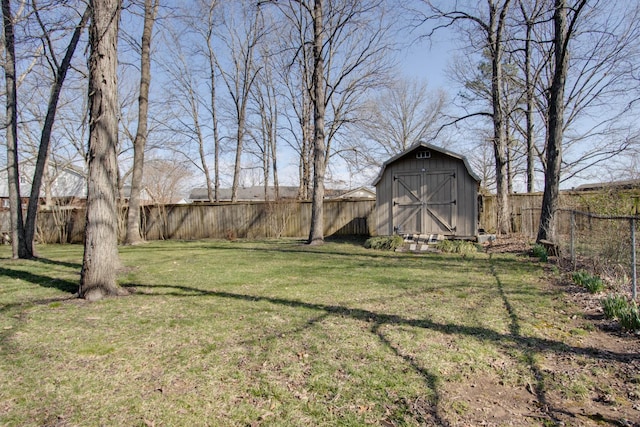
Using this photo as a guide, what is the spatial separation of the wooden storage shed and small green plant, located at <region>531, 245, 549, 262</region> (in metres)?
2.52

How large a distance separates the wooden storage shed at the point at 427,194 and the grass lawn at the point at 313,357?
18.5 ft

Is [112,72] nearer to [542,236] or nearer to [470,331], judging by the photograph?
[470,331]

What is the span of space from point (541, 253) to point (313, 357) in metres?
6.98

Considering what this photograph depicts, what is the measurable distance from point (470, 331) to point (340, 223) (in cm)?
1272

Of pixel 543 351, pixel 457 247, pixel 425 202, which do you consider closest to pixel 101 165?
pixel 543 351

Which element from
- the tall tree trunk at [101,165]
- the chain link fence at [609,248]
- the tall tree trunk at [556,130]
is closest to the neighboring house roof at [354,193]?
the tall tree trunk at [556,130]

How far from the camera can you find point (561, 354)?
10.2 feet

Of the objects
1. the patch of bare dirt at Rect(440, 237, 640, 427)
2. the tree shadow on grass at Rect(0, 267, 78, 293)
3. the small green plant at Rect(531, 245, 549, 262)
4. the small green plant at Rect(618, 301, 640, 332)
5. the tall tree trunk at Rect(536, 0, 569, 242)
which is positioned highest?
the tall tree trunk at Rect(536, 0, 569, 242)

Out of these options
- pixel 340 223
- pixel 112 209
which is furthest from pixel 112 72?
pixel 340 223

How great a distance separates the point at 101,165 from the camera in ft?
17.0

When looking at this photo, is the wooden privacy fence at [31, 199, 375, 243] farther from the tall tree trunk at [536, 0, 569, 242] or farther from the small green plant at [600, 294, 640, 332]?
the small green plant at [600, 294, 640, 332]

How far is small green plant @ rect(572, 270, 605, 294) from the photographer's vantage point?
487cm

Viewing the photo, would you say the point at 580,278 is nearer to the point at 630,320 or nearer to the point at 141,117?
the point at 630,320

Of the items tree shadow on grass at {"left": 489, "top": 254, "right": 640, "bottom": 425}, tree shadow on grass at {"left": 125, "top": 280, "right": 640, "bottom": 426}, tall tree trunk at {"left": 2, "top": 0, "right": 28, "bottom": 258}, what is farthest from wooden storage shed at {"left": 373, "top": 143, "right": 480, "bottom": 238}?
tall tree trunk at {"left": 2, "top": 0, "right": 28, "bottom": 258}
